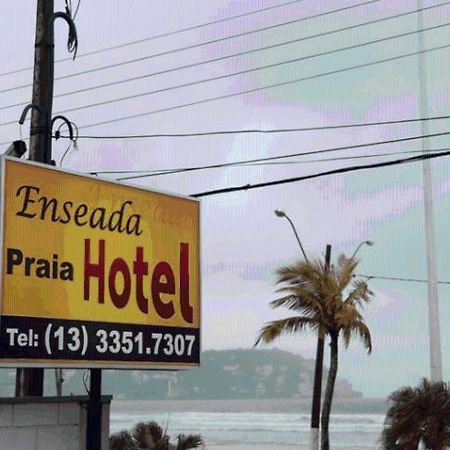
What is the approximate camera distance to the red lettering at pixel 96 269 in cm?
1100

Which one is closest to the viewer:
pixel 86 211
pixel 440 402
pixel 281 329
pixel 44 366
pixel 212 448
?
pixel 44 366

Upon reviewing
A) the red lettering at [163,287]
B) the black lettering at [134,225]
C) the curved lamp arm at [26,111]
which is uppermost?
the curved lamp arm at [26,111]

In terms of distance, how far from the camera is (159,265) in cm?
1178

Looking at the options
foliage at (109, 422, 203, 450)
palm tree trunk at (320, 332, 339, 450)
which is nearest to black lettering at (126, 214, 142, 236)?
foliage at (109, 422, 203, 450)

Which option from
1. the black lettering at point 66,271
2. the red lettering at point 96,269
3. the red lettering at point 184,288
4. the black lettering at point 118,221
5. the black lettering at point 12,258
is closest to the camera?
the black lettering at point 12,258

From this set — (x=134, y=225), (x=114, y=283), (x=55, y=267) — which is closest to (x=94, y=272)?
(x=114, y=283)

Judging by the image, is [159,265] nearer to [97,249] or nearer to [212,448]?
[97,249]

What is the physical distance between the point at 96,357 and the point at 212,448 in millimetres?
74811

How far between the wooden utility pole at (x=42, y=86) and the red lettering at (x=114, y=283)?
10.7ft

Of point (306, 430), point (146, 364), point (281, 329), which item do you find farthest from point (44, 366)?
point (306, 430)

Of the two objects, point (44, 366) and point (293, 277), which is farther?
point (293, 277)

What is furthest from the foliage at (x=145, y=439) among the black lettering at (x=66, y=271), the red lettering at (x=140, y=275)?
the black lettering at (x=66, y=271)

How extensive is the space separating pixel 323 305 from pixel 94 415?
736 inches

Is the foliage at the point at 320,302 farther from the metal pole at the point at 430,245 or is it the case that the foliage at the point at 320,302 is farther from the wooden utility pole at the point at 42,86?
the wooden utility pole at the point at 42,86
